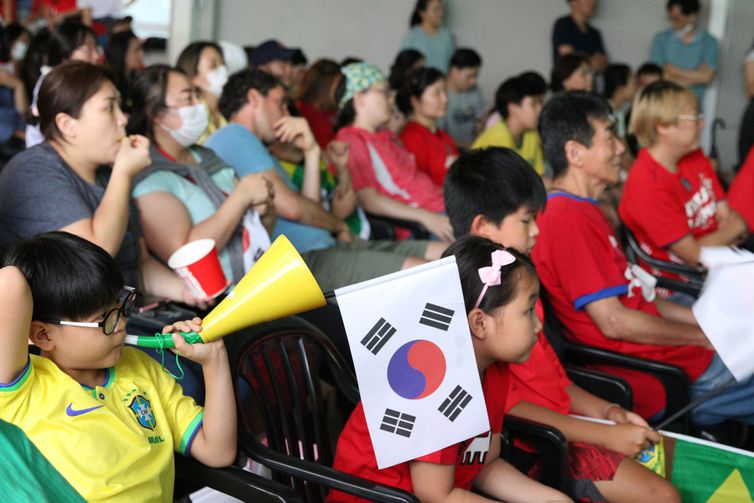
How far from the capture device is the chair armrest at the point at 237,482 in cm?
166

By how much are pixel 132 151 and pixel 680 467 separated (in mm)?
1613

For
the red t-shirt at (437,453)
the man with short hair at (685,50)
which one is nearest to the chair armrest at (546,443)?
the red t-shirt at (437,453)

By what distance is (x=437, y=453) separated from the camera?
1.75 meters

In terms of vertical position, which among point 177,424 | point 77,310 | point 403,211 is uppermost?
point 77,310

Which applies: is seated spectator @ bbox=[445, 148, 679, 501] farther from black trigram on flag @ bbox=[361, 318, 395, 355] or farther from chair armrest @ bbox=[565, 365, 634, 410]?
black trigram on flag @ bbox=[361, 318, 395, 355]

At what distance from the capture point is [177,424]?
1.76 metres

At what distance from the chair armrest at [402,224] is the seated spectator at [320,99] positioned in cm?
75

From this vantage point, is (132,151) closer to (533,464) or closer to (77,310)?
(77,310)

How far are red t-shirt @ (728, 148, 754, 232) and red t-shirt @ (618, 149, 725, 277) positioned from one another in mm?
251

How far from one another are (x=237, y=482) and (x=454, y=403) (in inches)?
16.9

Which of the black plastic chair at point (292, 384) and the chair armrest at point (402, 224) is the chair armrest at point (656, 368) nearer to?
the black plastic chair at point (292, 384)

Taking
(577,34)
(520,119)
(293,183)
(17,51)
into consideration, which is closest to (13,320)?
(293,183)

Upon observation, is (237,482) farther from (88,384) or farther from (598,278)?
(598,278)

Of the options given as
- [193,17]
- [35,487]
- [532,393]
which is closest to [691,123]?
[532,393]
